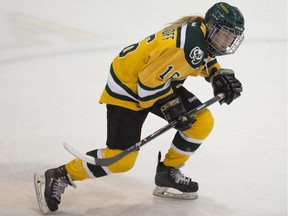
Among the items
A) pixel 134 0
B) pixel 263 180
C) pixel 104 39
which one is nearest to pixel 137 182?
pixel 263 180

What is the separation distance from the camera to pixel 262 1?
583 cm

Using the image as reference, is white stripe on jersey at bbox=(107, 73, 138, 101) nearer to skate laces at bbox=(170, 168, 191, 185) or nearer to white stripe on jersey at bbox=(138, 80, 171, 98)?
white stripe on jersey at bbox=(138, 80, 171, 98)

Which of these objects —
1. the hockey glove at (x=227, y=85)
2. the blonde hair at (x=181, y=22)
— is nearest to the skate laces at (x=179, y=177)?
the hockey glove at (x=227, y=85)

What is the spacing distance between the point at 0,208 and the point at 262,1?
3.63 m

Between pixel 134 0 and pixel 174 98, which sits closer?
pixel 174 98

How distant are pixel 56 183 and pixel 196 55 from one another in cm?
91

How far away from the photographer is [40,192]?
10.1 feet

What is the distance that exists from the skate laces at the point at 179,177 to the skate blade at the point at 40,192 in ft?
2.15

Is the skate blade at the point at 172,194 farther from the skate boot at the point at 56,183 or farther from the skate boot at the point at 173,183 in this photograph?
the skate boot at the point at 56,183

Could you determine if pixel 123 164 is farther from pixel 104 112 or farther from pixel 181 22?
pixel 104 112

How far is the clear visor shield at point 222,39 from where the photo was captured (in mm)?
2828

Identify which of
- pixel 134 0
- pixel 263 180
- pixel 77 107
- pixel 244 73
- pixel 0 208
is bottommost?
pixel 0 208

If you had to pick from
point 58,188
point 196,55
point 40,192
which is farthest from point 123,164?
point 196,55

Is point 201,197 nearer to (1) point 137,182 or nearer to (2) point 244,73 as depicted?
(1) point 137,182
